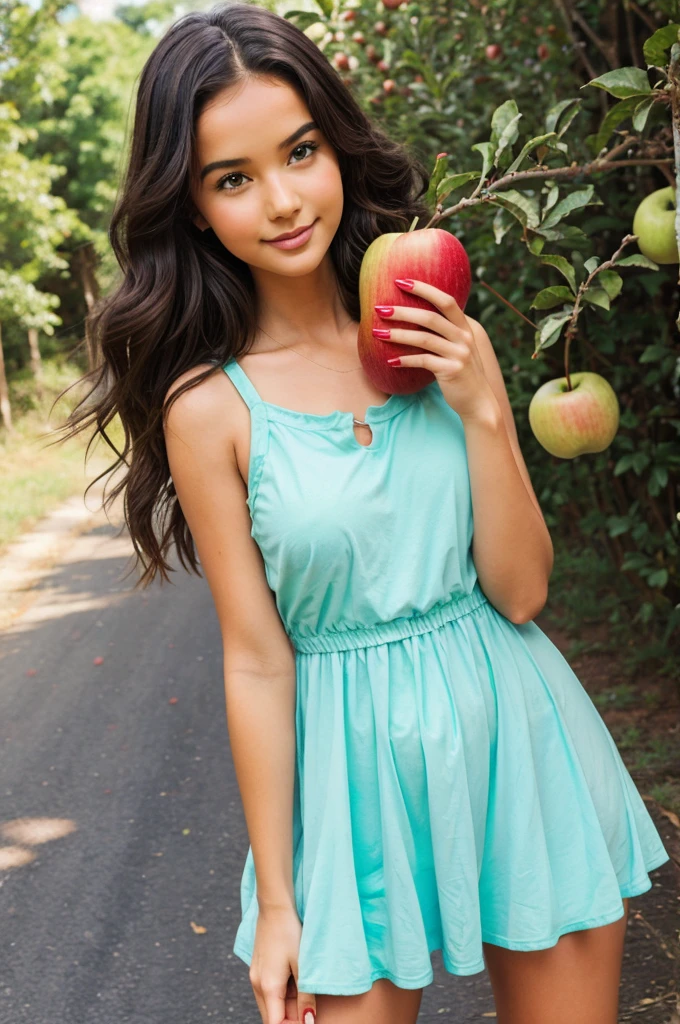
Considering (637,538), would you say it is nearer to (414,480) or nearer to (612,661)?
(612,661)

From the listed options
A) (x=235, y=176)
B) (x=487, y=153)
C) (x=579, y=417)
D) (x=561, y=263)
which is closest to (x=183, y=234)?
(x=235, y=176)

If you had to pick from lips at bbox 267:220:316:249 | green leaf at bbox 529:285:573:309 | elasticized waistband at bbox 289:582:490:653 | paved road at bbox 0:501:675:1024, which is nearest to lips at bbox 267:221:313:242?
lips at bbox 267:220:316:249

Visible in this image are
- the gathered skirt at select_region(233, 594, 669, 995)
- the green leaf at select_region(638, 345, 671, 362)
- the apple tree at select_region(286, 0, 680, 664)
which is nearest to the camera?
the gathered skirt at select_region(233, 594, 669, 995)

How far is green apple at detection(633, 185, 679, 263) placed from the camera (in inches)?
75.0

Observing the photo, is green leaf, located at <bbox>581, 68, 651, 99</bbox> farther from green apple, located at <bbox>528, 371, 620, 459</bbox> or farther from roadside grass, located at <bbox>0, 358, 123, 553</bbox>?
roadside grass, located at <bbox>0, 358, 123, 553</bbox>

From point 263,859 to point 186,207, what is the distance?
1021mm

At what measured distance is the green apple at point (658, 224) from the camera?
190cm

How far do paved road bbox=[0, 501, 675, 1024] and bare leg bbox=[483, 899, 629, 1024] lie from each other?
1288 millimetres

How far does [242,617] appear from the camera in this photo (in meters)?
1.66

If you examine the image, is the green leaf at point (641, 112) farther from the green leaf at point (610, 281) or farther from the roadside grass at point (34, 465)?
the roadside grass at point (34, 465)

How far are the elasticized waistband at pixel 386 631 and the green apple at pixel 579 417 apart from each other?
60 centimetres

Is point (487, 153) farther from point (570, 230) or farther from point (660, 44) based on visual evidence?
point (660, 44)

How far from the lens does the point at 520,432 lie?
4656 millimetres

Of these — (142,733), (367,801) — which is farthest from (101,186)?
(367,801)
